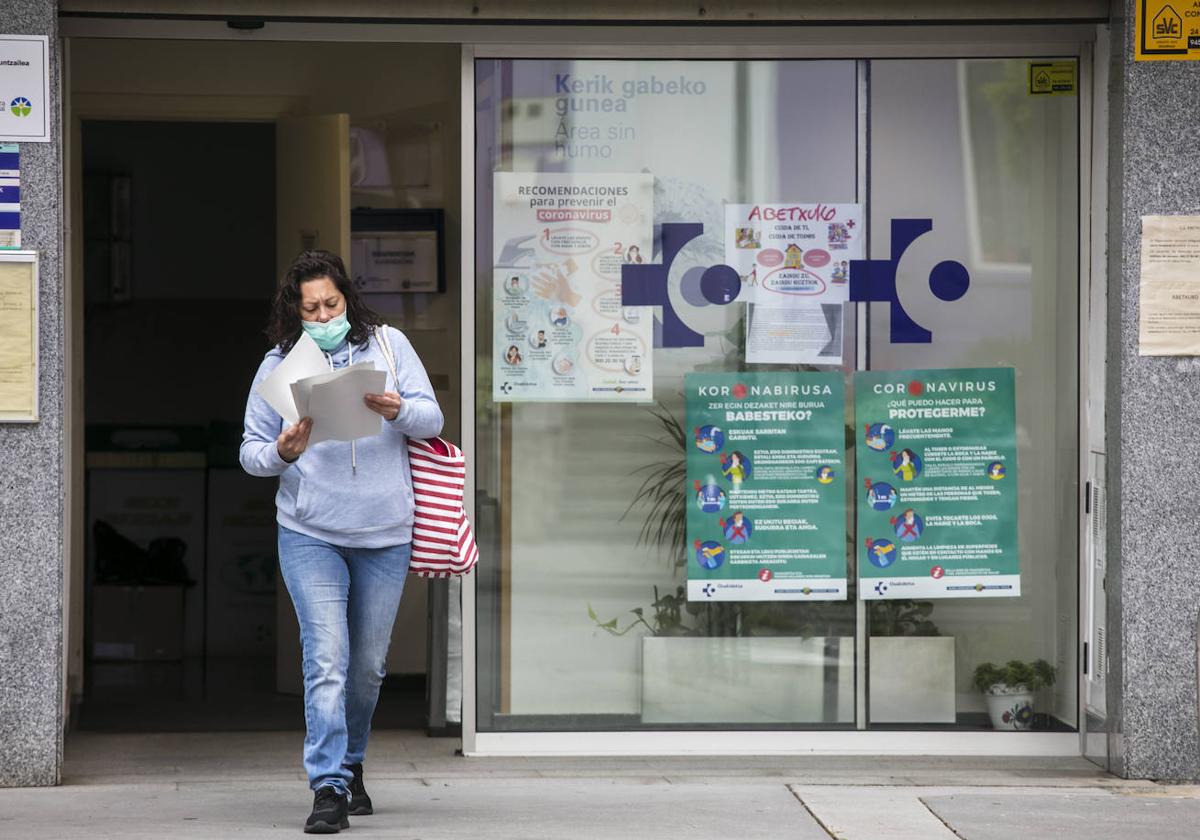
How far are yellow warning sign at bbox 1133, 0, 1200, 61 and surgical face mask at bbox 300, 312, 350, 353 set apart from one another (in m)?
2.98

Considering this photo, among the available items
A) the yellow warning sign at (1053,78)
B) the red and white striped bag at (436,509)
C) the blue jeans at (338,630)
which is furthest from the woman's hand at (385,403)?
the yellow warning sign at (1053,78)

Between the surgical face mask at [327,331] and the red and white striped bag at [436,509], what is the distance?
0.38m

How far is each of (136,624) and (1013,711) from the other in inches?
195

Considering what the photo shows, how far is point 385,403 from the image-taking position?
5027 millimetres

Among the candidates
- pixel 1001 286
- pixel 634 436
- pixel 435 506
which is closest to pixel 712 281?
pixel 634 436

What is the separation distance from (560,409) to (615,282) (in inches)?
20.5

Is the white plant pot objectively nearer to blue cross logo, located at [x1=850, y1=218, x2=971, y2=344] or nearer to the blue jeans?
blue cross logo, located at [x1=850, y1=218, x2=971, y2=344]

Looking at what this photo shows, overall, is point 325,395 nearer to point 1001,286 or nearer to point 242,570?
point 1001,286

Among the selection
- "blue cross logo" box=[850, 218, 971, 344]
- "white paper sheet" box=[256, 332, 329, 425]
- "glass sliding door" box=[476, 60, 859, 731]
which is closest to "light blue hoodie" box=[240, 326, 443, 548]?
"white paper sheet" box=[256, 332, 329, 425]

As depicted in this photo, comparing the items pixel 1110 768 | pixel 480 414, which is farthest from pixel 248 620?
pixel 1110 768

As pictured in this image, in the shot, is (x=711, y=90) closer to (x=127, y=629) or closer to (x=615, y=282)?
(x=615, y=282)

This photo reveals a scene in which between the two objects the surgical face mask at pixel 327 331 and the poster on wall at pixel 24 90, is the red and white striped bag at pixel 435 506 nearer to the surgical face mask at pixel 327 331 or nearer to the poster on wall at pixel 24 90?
the surgical face mask at pixel 327 331

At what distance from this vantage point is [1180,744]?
20.5 ft

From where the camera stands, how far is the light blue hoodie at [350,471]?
5.17 metres
